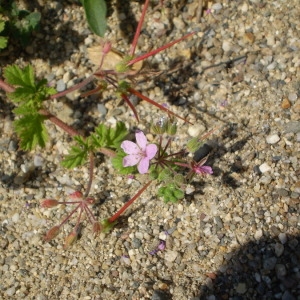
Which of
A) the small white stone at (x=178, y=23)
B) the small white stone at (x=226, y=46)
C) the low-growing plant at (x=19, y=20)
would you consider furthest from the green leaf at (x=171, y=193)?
the low-growing plant at (x=19, y=20)

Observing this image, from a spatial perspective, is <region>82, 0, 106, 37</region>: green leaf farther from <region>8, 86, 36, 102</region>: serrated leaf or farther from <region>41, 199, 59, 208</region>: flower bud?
<region>41, 199, 59, 208</region>: flower bud

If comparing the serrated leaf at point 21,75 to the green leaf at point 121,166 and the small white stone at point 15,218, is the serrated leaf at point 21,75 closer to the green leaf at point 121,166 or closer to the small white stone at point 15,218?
the green leaf at point 121,166

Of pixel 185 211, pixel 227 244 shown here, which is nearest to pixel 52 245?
pixel 185 211

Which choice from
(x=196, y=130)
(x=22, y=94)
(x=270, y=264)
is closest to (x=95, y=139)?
(x=22, y=94)

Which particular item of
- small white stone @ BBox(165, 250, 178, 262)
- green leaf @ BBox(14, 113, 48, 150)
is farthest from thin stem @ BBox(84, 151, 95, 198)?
small white stone @ BBox(165, 250, 178, 262)

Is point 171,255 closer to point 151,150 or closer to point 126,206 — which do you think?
point 126,206

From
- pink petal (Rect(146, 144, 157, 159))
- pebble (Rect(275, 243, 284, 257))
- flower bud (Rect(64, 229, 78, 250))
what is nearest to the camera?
pink petal (Rect(146, 144, 157, 159))
